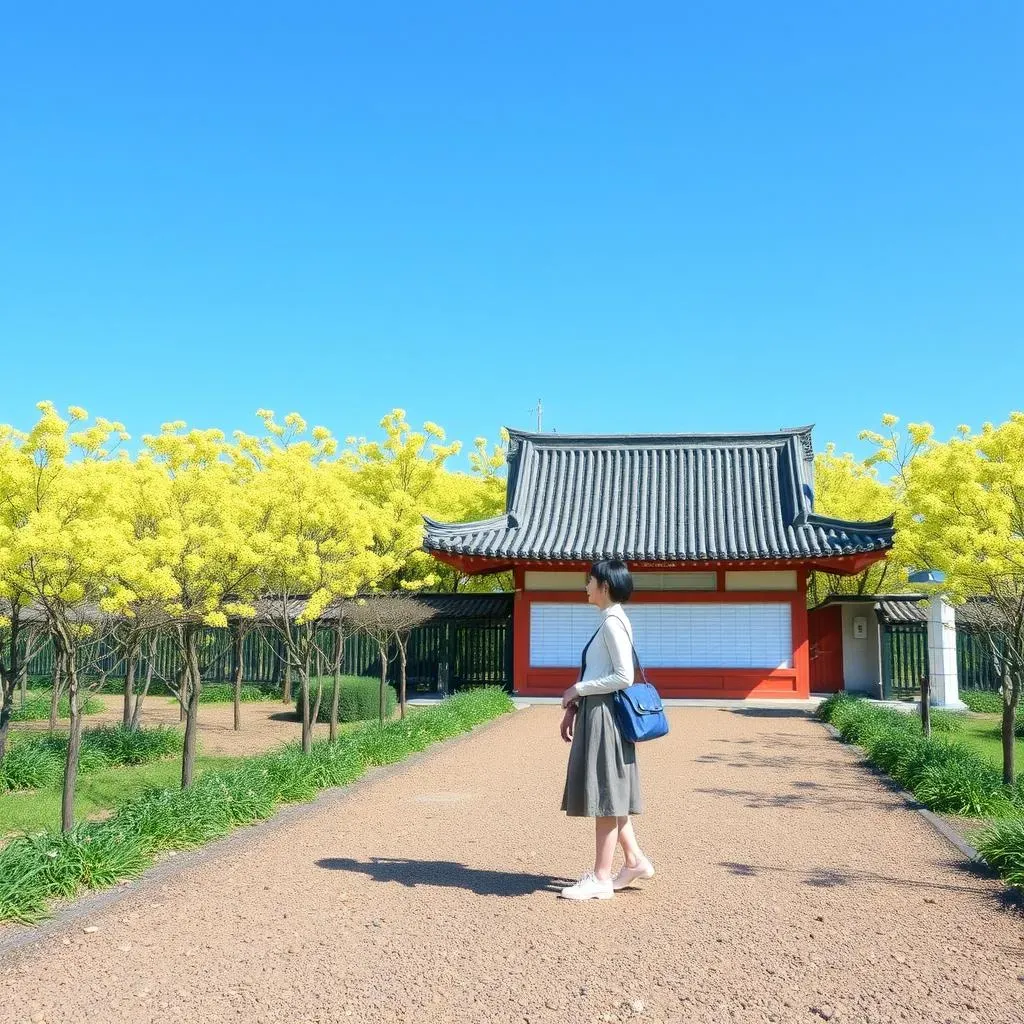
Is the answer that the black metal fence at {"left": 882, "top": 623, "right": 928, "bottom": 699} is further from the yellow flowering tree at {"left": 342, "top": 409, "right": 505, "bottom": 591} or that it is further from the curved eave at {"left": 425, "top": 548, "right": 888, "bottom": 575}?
the yellow flowering tree at {"left": 342, "top": 409, "right": 505, "bottom": 591}

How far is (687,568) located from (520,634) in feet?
12.2

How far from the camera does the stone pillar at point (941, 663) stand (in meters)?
18.0

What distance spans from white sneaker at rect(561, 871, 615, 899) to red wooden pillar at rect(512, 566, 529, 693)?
14.0 m

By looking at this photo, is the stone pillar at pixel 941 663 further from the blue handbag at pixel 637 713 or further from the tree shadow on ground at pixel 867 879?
the blue handbag at pixel 637 713

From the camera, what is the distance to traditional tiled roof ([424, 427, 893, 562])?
1791 cm

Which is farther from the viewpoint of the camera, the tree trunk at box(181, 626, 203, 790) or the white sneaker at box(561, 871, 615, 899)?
the tree trunk at box(181, 626, 203, 790)

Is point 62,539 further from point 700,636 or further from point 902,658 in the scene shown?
point 902,658

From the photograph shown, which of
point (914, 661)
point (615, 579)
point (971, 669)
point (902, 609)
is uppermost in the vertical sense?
point (615, 579)

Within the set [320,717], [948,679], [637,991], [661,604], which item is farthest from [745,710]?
[637,991]

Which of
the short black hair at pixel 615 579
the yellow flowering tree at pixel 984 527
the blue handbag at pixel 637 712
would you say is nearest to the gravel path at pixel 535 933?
the blue handbag at pixel 637 712

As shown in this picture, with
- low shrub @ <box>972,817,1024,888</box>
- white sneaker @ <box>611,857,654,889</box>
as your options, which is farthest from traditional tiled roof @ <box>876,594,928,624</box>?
white sneaker @ <box>611,857,654,889</box>

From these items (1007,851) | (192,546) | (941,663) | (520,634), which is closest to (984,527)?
(1007,851)

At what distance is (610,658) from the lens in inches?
188

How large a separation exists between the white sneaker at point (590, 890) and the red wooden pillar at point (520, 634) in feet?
46.0
